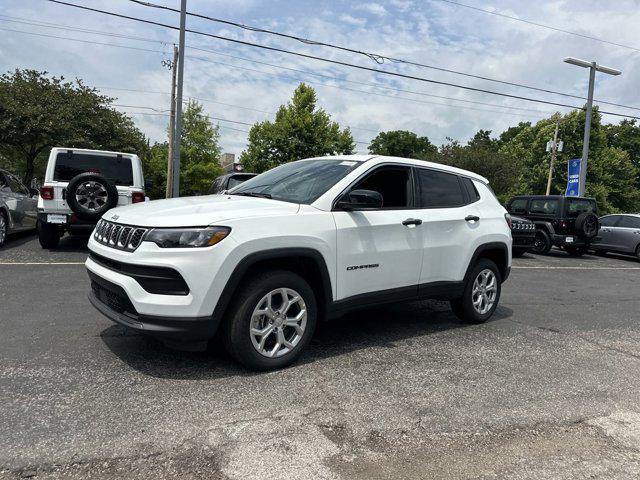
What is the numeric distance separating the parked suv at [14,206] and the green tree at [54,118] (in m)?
11.3

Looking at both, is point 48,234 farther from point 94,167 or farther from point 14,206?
point 94,167

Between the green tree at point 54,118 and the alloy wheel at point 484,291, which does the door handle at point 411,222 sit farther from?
the green tree at point 54,118

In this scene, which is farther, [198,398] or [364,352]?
[364,352]

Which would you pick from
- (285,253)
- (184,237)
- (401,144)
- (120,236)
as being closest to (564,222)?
(285,253)

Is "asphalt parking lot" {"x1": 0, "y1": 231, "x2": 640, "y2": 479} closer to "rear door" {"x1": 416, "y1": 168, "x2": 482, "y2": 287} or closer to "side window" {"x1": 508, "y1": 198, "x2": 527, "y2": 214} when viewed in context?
"rear door" {"x1": 416, "y1": 168, "x2": 482, "y2": 287}

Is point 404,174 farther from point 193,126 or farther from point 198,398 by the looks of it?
point 193,126

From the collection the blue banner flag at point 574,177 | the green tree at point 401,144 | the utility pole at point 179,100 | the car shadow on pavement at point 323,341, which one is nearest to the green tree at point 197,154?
the utility pole at point 179,100

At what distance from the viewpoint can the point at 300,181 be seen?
14.7 ft

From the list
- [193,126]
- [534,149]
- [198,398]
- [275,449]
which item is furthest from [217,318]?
[534,149]

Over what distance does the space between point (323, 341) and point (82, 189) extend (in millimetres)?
5911

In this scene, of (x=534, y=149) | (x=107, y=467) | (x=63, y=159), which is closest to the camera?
(x=107, y=467)

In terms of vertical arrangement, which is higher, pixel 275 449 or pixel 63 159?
pixel 63 159

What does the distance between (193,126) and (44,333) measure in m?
37.0

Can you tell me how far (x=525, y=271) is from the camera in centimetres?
1062
